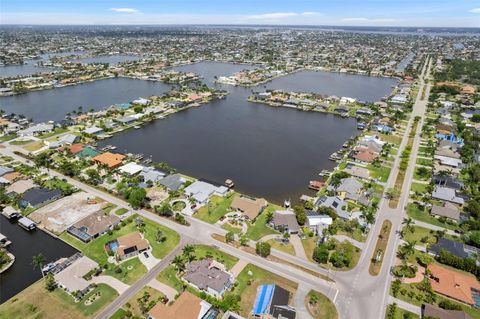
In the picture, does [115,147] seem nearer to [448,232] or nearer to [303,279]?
[303,279]

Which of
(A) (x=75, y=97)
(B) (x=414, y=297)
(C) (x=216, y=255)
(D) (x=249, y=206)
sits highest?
(A) (x=75, y=97)

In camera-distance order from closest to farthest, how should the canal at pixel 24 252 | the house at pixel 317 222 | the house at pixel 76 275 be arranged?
the house at pixel 76 275, the canal at pixel 24 252, the house at pixel 317 222

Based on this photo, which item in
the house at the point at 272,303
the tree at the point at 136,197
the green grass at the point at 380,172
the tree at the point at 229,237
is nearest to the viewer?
the house at the point at 272,303

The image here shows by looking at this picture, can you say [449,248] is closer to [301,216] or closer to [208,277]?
[301,216]

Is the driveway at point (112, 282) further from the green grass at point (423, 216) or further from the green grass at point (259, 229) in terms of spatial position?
the green grass at point (423, 216)

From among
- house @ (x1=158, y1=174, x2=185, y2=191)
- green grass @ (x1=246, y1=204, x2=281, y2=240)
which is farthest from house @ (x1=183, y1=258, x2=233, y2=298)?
house @ (x1=158, y1=174, x2=185, y2=191)

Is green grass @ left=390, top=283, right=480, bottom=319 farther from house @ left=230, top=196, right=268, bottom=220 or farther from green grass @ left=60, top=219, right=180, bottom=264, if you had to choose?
green grass @ left=60, top=219, right=180, bottom=264

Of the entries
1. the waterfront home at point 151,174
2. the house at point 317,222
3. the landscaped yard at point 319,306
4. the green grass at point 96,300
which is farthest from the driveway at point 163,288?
the waterfront home at point 151,174

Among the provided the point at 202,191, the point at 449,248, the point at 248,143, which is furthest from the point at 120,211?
the point at 449,248
